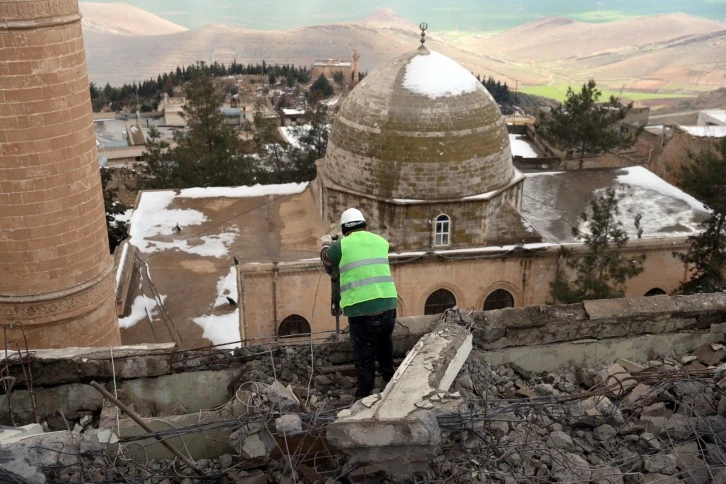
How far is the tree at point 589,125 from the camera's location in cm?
2558

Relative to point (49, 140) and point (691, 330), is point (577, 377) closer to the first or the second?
point (691, 330)

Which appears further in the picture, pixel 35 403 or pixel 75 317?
pixel 75 317

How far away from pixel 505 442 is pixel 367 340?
153 centimetres

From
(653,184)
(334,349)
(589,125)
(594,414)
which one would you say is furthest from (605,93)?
(594,414)

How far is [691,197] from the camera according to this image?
18.8m

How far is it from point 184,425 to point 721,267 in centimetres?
1385

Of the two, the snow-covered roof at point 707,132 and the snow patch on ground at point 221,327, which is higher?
the snow-covered roof at point 707,132

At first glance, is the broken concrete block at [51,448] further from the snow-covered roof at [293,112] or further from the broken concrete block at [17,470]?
the snow-covered roof at [293,112]

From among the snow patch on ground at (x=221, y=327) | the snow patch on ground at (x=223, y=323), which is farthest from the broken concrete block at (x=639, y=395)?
the snow patch on ground at (x=221, y=327)

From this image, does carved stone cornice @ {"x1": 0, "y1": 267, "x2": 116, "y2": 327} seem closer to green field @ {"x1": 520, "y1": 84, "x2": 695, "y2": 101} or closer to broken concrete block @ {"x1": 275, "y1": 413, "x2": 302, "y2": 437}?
broken concrete block @ {"x1": 275, "y1": 413, "x2": 302, "y2": 437}

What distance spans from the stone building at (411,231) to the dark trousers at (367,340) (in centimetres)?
886

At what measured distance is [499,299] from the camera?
648 inches

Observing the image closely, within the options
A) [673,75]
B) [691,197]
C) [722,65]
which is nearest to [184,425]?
[691,197]

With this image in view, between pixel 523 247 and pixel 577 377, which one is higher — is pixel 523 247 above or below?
below
